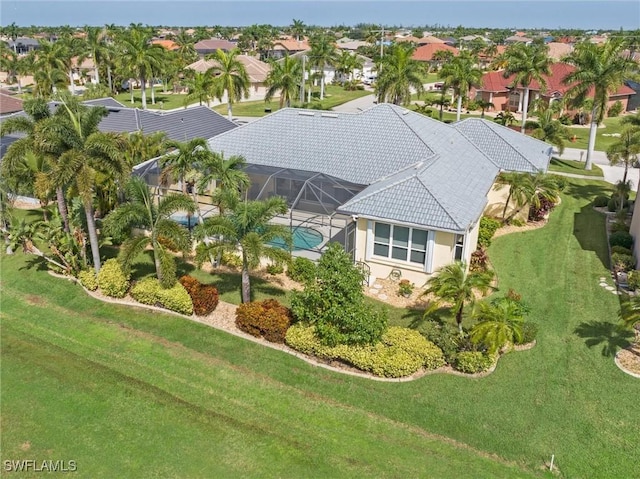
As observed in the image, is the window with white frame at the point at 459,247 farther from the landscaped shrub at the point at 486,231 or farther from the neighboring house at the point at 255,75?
the neighboring house at the point at 255,75

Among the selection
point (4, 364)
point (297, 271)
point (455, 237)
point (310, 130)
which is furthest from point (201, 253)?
point (310, 130)

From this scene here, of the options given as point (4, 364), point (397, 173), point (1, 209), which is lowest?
point (4, 364)

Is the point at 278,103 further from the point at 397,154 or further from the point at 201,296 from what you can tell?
the point at 201,296

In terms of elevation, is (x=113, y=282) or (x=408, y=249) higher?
(x=408, y=249)

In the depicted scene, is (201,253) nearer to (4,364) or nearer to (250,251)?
(250,251)

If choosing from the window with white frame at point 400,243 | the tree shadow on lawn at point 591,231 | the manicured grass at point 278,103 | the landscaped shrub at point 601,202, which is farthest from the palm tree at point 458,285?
the manicured grass at point 278,103

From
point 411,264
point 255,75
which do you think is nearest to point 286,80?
point 411,264
